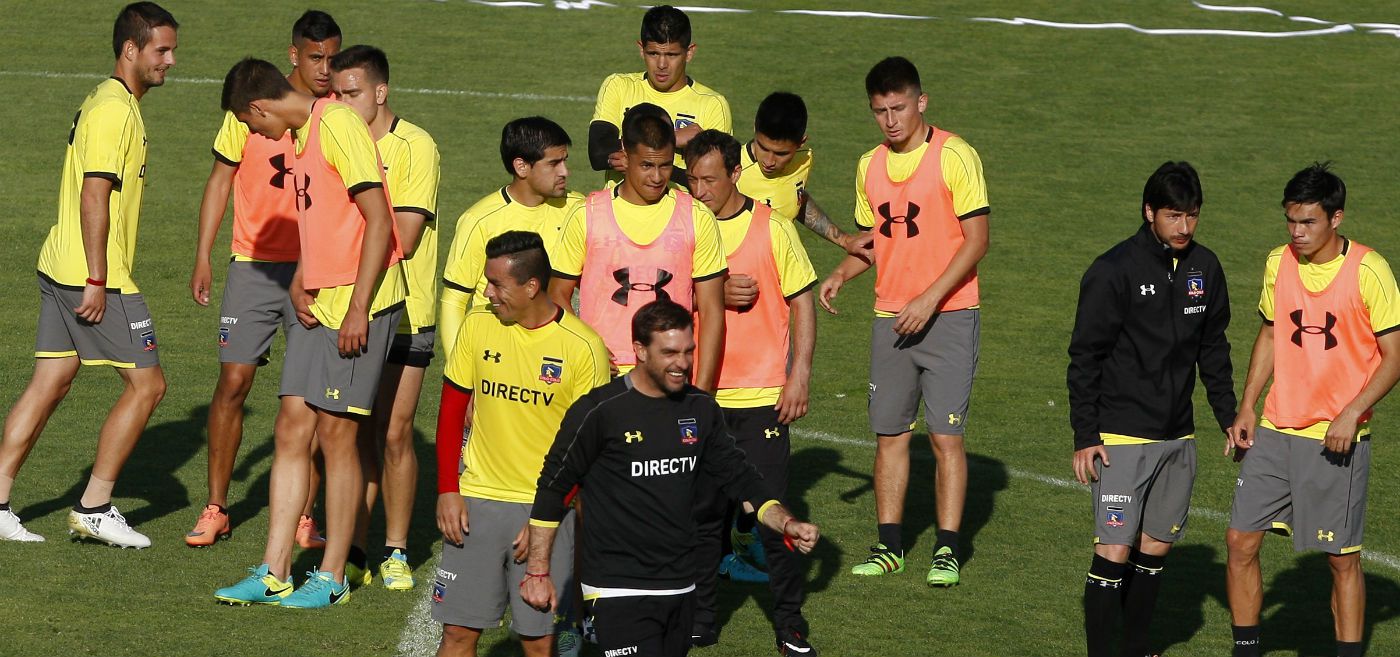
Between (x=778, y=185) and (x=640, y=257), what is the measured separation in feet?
6.39

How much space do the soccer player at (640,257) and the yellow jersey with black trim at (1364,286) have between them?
2486mm

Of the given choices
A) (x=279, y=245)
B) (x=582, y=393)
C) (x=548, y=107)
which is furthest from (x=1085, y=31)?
(x=582, y=393)

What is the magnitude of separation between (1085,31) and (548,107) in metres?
8.10

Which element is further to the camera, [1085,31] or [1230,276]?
[1085,31]

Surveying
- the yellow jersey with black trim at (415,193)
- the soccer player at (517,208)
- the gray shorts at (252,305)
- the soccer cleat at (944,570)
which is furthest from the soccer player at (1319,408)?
the gray shorts at (252,305)

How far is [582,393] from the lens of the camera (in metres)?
6.48

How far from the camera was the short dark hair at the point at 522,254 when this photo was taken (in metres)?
6.36

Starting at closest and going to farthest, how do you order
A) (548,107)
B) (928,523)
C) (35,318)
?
(928,523)
(35,318)
(548,107)

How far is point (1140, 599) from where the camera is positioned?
24.9ft

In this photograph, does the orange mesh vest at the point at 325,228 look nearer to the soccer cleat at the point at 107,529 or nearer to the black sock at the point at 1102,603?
the soccer cleat at the point at 107,529

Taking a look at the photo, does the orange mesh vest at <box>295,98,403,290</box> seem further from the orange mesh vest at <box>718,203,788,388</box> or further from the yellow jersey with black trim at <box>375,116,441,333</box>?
the orange mesh vest at <box>718,203,788,388</box>

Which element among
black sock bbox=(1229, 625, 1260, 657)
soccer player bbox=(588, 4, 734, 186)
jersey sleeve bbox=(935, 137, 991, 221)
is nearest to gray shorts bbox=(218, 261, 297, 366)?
soccer player bbox=(588, 4, 734, 186)

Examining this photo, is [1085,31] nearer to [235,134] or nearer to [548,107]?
[548,107]

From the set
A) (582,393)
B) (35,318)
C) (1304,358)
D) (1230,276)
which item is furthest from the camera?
(1230,276)
